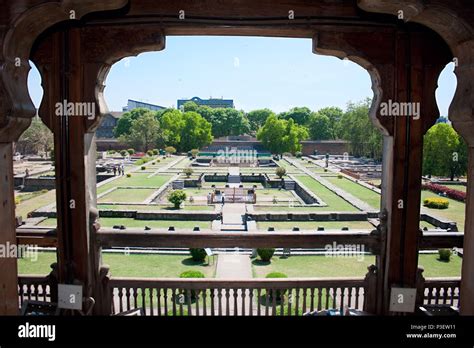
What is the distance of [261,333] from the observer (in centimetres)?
309

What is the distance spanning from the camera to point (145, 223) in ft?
65.0

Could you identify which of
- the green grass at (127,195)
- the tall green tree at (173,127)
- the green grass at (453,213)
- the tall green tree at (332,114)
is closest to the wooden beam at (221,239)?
the green grass at (453,213)

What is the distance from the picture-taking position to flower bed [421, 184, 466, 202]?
25519mm

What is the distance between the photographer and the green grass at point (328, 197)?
22.6m

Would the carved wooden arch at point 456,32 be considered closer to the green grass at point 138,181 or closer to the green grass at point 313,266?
the green grass at point 313,266

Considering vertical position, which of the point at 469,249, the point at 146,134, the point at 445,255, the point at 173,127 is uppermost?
the point at 173,127

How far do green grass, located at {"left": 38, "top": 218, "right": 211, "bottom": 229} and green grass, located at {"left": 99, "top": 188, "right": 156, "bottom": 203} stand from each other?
180 inches

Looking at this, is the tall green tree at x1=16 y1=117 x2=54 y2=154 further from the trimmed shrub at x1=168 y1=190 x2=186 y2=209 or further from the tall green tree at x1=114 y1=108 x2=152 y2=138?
the tall green tree at x1=114 y1=108 x2=152 y2=138

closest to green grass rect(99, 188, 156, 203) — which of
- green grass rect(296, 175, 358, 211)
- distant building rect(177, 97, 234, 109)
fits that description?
green grass rect(296, 175, 358, 211)

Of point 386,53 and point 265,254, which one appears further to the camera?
point 265,254

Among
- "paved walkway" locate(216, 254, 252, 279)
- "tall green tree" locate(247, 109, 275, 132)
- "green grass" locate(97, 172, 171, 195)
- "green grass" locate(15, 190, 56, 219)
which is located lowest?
"paved walkway" locate(216, 254, 252, 279)

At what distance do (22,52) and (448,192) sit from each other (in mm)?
28735

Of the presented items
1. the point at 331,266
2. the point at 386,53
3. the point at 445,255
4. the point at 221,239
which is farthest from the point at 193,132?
the point at 386,53

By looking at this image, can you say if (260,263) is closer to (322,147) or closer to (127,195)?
(127,195)
